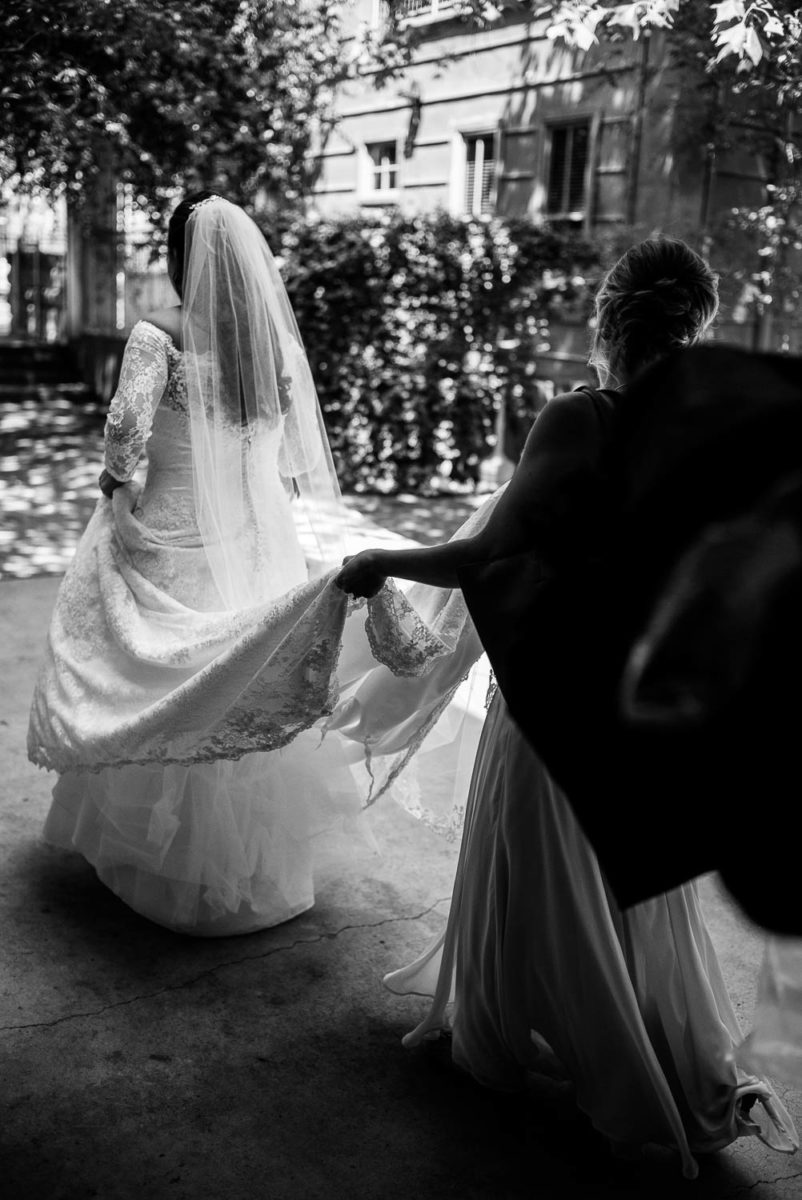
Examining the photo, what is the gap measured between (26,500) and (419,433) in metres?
3.91

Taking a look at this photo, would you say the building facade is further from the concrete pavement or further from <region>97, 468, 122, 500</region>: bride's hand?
the concrete pavement

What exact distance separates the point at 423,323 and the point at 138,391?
8.20 m

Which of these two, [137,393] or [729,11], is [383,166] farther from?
[137,393]

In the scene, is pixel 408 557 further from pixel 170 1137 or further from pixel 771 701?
pixel 771 701

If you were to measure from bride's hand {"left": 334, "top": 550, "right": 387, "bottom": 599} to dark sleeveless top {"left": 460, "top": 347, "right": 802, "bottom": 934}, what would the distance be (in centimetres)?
140

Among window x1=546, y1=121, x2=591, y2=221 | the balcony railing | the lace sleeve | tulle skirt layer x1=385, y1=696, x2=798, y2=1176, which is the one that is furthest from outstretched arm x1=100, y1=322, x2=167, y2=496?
the balcony railing

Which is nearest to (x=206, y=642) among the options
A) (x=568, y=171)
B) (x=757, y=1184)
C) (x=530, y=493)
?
(x=530, y=493)

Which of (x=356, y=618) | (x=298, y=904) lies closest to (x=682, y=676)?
(x=356, y=618)

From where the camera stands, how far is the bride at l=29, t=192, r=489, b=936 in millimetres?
3088

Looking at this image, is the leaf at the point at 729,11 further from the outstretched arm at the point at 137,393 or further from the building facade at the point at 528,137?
the building facade at the point at 528,137

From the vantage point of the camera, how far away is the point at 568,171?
38.6 feet

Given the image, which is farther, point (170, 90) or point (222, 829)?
point (170, 90)

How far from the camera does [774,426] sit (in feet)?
3.38

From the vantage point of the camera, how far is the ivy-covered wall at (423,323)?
36.4ft
